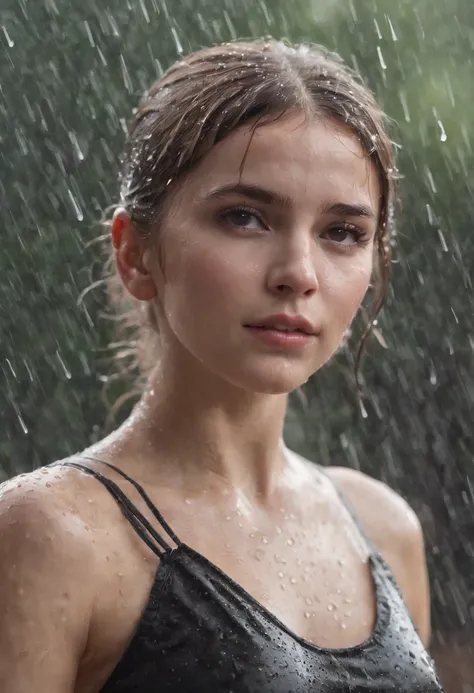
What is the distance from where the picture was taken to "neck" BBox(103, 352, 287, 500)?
1025 millimetres

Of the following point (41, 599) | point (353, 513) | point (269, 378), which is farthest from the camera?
point (353, 513)

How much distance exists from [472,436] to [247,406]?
1926 millimetres

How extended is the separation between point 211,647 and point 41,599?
0.17 metres

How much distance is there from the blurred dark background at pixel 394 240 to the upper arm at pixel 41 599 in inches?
48.4

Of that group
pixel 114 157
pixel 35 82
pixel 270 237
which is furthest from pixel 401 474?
pixel 270 237

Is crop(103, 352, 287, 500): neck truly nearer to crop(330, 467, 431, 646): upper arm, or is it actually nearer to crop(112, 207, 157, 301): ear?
crop(112, 207, 157, 301): ear

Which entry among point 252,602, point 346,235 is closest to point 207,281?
point 346,235

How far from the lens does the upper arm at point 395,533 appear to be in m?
1.19

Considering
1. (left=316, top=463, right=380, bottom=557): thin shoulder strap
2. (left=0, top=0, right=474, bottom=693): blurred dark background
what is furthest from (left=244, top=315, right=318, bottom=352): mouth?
(left=0, top=0, right=474, bottom=693): blurred dark background

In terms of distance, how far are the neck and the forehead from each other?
212 millimetres

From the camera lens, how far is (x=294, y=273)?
92cm

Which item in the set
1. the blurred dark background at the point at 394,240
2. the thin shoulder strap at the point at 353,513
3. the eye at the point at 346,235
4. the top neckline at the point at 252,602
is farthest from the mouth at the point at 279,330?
the blurred dark background at the point at 394,240

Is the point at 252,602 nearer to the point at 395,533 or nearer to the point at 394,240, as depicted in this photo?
the point at 395,533

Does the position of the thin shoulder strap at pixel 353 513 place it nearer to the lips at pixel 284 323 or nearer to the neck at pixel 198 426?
the neck at pixel 198 426
